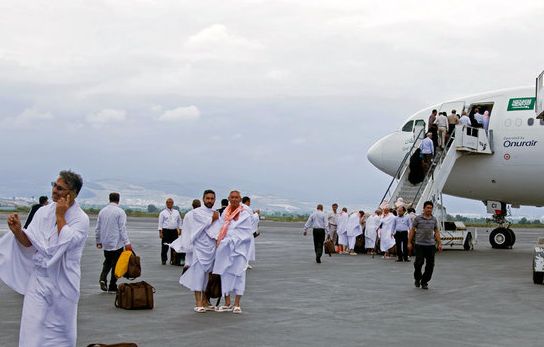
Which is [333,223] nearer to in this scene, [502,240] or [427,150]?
[427,150]

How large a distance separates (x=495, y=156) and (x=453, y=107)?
2.65m

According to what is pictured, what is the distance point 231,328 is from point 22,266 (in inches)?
172

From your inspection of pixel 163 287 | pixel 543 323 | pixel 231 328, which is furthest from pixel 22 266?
pixel 163 287

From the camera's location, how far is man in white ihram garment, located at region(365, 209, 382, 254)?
84.7 feet

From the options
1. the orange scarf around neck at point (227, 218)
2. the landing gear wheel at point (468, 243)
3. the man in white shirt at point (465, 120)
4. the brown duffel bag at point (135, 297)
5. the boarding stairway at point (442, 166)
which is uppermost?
the man in white shirt at point (465, 120)

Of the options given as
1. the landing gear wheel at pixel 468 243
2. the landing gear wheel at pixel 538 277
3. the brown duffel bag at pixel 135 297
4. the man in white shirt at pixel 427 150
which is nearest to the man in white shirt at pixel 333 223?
the man in white shirt at pixel 427 150

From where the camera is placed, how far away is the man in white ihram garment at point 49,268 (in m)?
5.96

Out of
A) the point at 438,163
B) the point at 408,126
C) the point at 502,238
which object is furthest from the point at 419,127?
the point at 502,238

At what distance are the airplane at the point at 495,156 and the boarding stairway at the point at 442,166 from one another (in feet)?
0.11

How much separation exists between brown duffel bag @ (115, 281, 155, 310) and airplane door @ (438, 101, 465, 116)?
18.8 m

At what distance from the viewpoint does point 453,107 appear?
28406 millimetres

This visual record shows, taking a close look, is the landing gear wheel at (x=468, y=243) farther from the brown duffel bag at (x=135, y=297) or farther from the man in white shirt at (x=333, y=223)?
the brown duffel bag at (x=135, y=297)

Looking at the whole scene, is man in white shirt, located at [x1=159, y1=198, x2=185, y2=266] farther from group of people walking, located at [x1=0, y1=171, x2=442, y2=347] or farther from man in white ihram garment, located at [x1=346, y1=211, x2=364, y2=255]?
man in white ihram garment, located at [x1=346, y1=211, x2=364, y2=255]

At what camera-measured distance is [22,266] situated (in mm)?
6156
